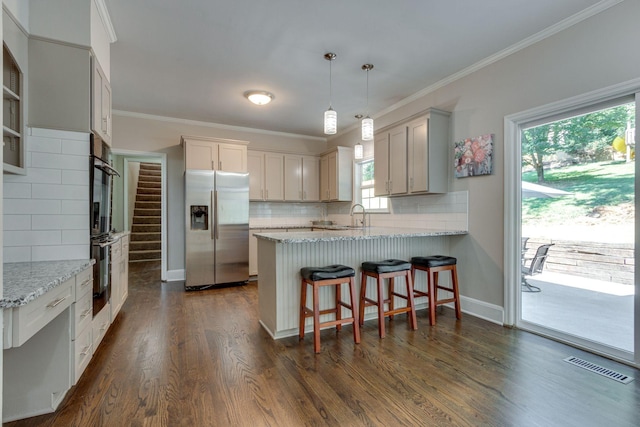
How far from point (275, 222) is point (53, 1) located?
4155 mm

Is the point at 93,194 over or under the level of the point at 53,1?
under

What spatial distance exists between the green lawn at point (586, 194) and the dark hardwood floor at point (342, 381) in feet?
3.59

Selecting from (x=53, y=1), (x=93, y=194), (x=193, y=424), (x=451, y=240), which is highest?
(x=53, y=1)

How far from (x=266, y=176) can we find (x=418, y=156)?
111 inches

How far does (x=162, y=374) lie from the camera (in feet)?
7.03

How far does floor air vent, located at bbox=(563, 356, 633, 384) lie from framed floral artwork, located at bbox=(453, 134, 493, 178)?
1713 mm

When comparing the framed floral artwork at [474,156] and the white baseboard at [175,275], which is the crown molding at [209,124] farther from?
the framed floral artwork at [474,156]

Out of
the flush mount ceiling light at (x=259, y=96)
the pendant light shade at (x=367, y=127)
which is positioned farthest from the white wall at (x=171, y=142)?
the pendant light shade at (x=367, y=127)

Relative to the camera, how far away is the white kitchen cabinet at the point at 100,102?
7.47 feet

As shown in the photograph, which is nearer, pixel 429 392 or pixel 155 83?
pixel 429 392

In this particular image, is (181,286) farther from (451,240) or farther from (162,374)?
(451,240)

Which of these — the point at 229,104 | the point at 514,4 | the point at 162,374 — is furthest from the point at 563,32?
the point at 162,374

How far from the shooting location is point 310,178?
592cm

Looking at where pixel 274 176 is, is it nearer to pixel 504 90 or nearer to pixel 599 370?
pixel 504 90
